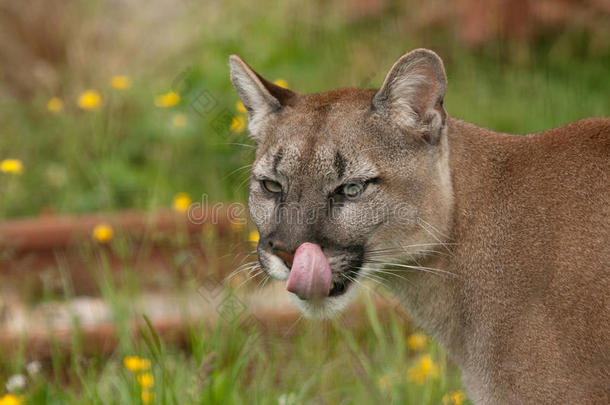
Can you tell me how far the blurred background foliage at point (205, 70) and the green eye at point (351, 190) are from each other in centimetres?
378

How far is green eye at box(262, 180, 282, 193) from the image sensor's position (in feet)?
14.3

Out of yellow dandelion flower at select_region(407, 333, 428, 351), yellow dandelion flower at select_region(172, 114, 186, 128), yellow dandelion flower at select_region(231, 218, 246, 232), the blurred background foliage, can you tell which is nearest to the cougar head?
yellow dandelion flower at select_region(407, 333, 428, 351)

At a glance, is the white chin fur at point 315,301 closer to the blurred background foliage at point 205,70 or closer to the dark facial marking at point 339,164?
the dark facial marking at point 339,164

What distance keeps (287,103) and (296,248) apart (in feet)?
3.34

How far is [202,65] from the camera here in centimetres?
960

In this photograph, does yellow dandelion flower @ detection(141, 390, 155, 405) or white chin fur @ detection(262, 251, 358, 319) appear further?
yellow dandelion flower @ detection(141, 390, 155, 405)

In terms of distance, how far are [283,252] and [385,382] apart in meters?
1.46

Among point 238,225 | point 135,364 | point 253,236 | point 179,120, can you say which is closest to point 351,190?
point 135,364

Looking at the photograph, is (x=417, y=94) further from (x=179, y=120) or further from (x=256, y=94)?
(x=179, y=120)

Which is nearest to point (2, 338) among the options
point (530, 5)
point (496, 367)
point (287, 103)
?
point (287, 103)

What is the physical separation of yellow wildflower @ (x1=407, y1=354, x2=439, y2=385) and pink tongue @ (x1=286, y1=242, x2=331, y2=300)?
1.36 m

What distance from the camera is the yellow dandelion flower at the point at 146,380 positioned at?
180 inches

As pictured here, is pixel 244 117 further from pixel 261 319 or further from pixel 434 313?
pixel 434 313

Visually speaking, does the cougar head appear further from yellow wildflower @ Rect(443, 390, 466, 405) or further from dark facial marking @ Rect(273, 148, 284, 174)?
yellow wildflower @ Rect(443, 390, 466, 405)
